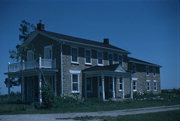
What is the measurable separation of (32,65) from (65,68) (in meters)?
3.46

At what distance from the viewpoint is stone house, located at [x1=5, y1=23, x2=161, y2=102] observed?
27.6m

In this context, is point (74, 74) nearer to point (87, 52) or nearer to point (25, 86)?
point (87, 52)

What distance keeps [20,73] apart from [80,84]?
659 cm

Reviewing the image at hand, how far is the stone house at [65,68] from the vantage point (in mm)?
27641

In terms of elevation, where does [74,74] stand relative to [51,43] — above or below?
below

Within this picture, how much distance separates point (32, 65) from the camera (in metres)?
26.7

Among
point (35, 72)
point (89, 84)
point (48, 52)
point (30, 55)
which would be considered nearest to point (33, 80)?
point (30, 55)

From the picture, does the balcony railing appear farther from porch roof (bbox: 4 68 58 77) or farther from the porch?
porch roof (bbox: 4 68 58 77)

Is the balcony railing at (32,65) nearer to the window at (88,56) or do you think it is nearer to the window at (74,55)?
the window at (74,55)

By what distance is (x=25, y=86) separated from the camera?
104 feet

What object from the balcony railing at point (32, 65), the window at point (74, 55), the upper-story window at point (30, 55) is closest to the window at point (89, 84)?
the window at point (74, 55)

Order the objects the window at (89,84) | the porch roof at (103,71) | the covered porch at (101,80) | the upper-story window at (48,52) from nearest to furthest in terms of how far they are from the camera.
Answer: the porch roof at (103,71), the covered porch at (101,80), the upper-story window at (48,52), the window at (89,84)

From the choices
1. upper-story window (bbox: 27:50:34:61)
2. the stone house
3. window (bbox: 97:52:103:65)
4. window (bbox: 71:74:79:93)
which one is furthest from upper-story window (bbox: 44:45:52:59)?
window (bbox: 97:52:103:65)

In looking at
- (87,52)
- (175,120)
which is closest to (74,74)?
(87,52)
